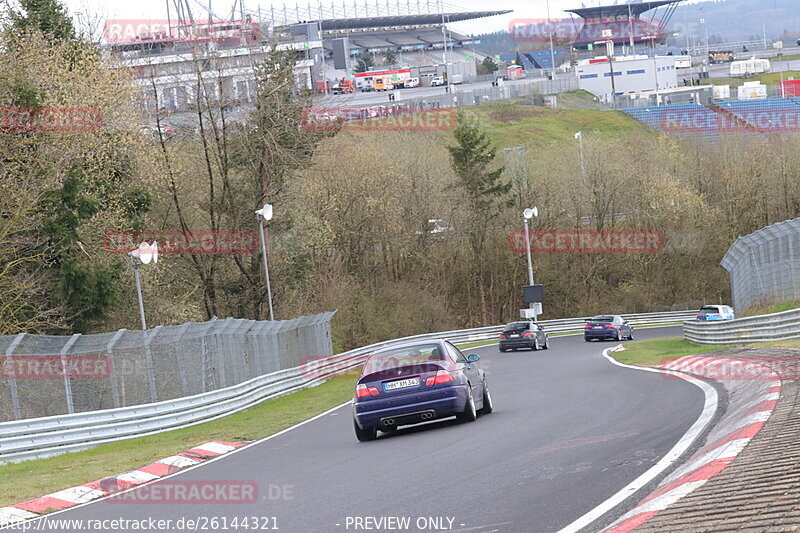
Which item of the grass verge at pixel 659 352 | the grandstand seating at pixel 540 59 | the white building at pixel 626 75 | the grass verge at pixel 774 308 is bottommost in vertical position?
the grass verge at pixel 659 352

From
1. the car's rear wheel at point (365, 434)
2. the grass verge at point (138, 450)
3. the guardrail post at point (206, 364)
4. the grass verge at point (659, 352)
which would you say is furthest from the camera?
the grass verge at point (659, 352)

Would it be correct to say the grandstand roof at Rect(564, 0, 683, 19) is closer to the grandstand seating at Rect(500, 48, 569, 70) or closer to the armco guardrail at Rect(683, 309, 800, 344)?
the grandstand seating at Rect(500, 48, 569, 70)

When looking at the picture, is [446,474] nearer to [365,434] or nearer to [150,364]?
[365,434]

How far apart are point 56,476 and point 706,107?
106m

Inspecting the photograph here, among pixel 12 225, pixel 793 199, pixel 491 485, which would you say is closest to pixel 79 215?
pixel 12 225

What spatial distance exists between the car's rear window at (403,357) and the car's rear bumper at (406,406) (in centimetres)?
50

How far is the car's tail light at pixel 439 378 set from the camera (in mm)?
15086

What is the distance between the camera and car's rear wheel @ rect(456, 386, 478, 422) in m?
15.5

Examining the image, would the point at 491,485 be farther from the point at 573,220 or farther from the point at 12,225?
the point at 573,220

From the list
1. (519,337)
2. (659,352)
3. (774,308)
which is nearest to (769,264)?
(774,308)

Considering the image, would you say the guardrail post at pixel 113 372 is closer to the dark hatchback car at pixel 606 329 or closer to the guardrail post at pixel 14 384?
the guardrail post at pixel 14 384

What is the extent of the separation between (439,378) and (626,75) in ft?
450

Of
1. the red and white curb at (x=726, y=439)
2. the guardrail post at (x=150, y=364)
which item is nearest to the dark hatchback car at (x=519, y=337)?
the guardrail post at (x=150, y=364)

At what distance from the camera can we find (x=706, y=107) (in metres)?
113
